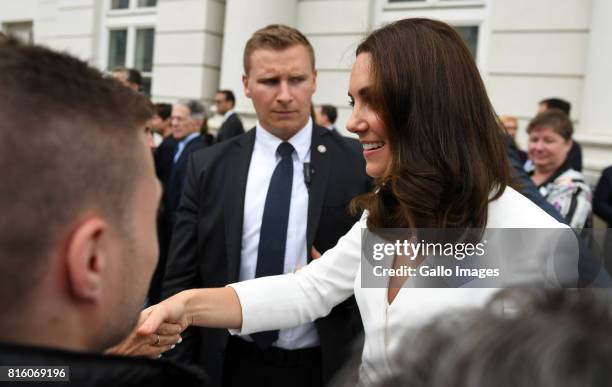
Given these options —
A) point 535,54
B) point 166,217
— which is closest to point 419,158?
point 166,217

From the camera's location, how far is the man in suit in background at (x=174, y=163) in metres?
4.58

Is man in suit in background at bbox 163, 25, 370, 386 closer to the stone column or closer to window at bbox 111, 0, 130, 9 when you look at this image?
the stone column

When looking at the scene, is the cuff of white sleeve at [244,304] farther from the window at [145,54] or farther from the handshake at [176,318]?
the window at [145,54]

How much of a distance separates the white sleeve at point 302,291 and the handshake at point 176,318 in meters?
0.04

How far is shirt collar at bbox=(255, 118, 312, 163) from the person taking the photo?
2560 mm

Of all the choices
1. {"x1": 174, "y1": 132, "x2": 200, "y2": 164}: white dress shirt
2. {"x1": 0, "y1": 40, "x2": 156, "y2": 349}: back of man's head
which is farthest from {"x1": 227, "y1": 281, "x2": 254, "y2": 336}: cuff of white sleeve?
{"x1": 174, "y1": 132, "x2": 200, "y2": 164}: white dress shirt

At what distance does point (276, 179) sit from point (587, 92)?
4.37 meters

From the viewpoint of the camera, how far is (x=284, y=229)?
2352 mm

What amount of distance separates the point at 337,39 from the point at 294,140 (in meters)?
5.20

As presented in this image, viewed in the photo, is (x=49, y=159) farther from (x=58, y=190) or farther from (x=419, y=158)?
(x=419, y=158)

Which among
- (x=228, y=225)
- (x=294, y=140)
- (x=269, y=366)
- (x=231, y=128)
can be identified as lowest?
(x=269, y=366)

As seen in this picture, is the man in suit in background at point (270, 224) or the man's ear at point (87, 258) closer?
the man's ear at point (87, 258)

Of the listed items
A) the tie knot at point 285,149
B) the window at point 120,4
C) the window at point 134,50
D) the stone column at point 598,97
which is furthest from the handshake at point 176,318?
the window at point 120,4

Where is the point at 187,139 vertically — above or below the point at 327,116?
below
